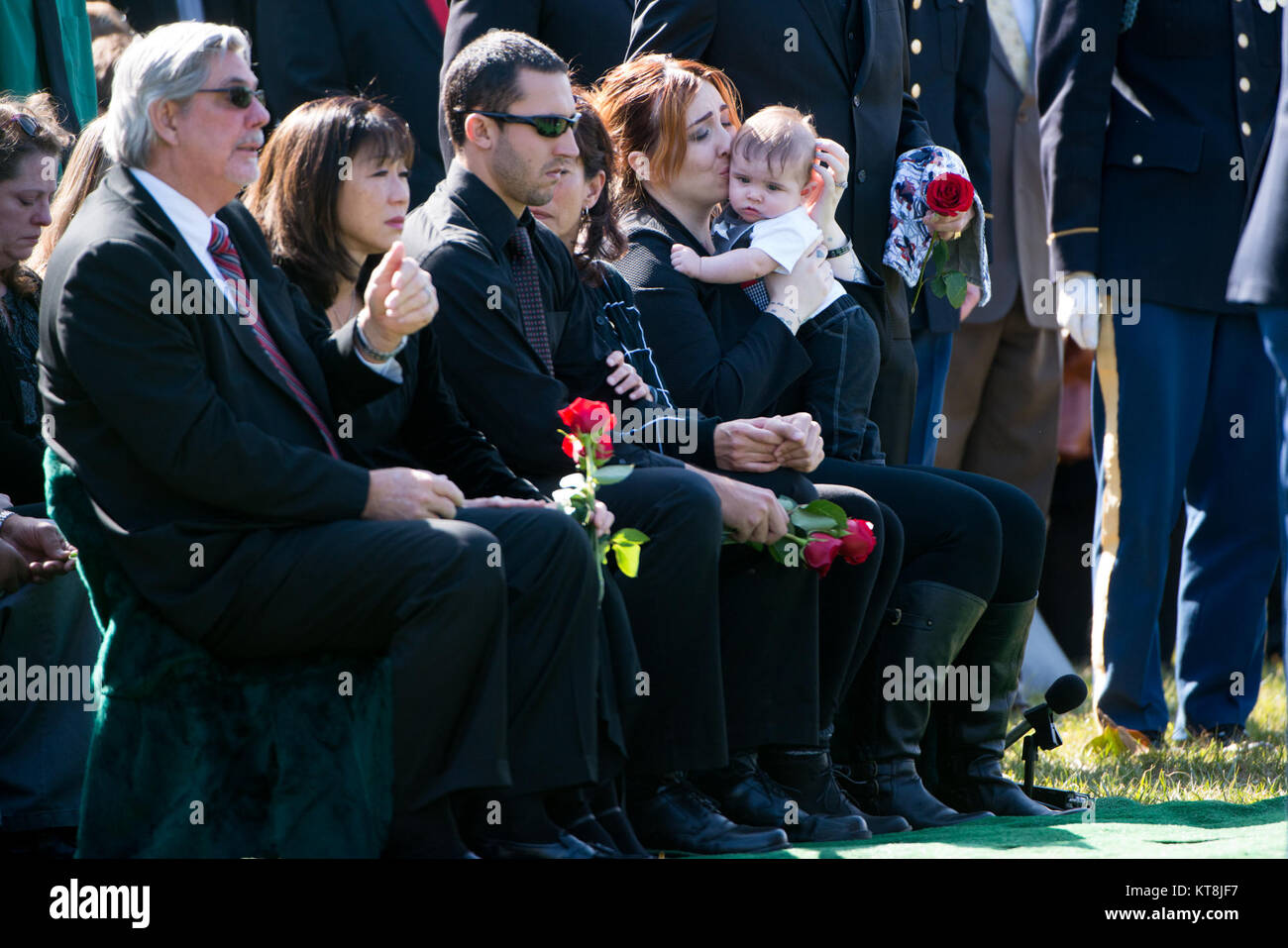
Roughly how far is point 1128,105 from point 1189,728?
6.51 ft

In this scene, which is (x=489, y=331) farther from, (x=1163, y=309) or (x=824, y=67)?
(x=1163, y=309)

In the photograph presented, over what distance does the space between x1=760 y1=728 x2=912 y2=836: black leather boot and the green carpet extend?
0.13 m

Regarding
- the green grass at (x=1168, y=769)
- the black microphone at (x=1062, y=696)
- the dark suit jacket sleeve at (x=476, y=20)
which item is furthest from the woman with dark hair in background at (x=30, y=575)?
the green grass at (x=1168, y=769)

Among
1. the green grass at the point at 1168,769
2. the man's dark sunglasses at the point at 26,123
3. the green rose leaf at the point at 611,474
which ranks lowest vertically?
the green grass at the point at 1168,769

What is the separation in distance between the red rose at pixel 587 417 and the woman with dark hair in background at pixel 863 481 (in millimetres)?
820

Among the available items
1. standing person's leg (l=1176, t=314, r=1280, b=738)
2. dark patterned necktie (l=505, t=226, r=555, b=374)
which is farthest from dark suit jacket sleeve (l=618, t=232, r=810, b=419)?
standing person's leg (l=1176, t=314, r=1280, b=738)

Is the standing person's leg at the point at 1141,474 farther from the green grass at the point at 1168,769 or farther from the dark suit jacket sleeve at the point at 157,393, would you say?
the dark suit jacket sleeve at the point at 157,393

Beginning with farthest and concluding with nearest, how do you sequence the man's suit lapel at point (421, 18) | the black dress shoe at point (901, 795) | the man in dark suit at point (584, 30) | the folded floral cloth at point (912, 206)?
the man's suit lapel at point (421, 18), the man in dark suit at point (584, 30), the folded floral cloth at point (912, 206), the black dress shoe at point (901, 795)

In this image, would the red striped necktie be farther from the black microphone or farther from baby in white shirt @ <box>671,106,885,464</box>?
the black microphone

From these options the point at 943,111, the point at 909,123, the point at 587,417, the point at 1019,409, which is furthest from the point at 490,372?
the point at 1019,409

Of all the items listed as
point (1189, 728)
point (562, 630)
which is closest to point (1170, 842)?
point (562, 630)

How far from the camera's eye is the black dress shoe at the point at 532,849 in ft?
10.5

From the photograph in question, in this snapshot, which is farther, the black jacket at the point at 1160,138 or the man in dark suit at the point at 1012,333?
the man in dark suit at the point at 1012,333

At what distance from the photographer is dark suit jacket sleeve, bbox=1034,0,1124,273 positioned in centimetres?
546
